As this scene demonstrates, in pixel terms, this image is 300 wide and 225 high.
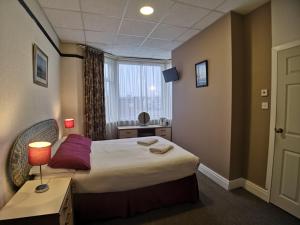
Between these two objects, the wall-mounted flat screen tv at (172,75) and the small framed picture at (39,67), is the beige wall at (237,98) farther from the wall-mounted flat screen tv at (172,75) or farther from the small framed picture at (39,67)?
the small framed picture at (39,67)

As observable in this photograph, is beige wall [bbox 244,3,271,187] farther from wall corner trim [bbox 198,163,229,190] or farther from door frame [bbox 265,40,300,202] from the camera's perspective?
wall corner trim [bbox 198,163,229,190]

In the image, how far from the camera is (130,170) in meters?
1.91

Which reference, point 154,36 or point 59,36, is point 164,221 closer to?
point 154,36

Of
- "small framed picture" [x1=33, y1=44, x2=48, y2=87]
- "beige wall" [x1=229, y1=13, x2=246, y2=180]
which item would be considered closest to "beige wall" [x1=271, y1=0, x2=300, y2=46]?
"beige wall" [x1=229, y1=13, x2=246, y2=180]

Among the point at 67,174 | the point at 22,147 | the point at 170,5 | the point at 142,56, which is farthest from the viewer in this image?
the point at 142,56

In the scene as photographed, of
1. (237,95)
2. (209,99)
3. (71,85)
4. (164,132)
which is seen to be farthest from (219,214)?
(71,85)

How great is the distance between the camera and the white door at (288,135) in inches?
74.7

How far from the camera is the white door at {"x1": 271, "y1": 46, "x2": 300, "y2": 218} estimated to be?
1897 millimetres

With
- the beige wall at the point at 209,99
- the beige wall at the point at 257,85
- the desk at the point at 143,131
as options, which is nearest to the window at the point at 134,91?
the desk at the point at 143,131

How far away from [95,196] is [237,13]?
300 cm

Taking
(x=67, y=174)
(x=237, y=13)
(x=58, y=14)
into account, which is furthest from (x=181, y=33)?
(x=67, y=174)

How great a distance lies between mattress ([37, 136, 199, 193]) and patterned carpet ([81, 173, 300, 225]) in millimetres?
366

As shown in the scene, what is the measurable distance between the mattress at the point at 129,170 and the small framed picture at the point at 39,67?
1.15 metres

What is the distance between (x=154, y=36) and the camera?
10.8 feet
